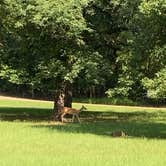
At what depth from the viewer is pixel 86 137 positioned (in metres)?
23.0

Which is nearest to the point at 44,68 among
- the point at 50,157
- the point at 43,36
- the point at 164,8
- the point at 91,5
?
the point at 43,36

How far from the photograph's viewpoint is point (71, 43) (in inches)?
1256

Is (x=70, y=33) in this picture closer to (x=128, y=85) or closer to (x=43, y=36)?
(x=43, y=36)

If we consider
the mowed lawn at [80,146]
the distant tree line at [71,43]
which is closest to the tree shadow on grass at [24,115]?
the distant tree line at [71,43]

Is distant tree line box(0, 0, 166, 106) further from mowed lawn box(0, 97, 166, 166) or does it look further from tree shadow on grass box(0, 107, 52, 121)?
mowed lawn box(0, 97, 166, 166)

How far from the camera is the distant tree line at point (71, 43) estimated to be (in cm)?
2927

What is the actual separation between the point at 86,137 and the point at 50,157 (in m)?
6.59

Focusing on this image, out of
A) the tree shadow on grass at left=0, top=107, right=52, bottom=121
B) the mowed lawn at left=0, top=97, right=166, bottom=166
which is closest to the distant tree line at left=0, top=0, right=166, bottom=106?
the tree shadow on grass at left=0, top=107, right=52, bottom=121

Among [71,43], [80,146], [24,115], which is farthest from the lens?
[24,115]

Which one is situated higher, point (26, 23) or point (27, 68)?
point (26, 23)

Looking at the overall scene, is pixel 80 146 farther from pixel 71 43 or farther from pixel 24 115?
pixel 24 115

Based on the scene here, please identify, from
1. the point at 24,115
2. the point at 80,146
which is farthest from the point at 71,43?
the point at 80,146

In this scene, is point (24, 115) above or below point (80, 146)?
above

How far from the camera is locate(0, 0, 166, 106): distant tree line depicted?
29.3m
